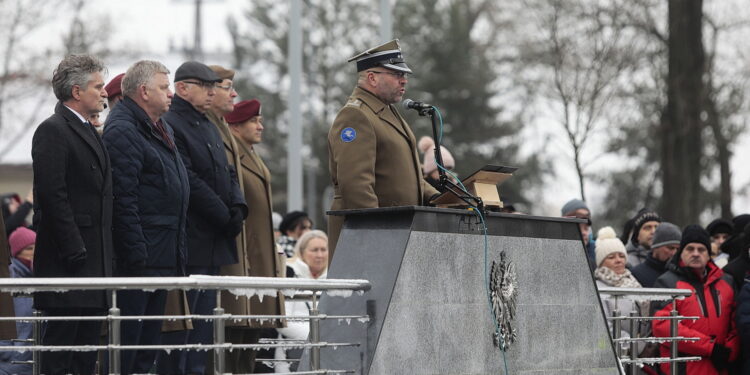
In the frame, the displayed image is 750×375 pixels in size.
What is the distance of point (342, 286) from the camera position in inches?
272

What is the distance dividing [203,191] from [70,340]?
163 centimetres

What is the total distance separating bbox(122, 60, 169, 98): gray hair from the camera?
8.22 metres

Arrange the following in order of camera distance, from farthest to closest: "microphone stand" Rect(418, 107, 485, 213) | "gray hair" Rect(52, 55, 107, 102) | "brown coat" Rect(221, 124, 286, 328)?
"brown coat" Rect(221, 124, 286, 328) → "gray hair" Rect(52, 55, 107, 102) → "microphone stand" Rect(418, 107, 485, 213)

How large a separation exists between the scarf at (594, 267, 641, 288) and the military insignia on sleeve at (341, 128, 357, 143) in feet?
13.3

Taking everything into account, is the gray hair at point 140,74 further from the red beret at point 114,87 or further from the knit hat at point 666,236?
the knit hat at point 666,236

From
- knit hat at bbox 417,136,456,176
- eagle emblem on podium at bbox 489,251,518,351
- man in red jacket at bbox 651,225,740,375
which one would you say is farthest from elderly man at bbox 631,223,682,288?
eagle emblem on podium at bbox 489,251,518,351

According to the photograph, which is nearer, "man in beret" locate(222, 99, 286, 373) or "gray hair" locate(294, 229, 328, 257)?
"man in beret" locate(222, 99, 286, 373)

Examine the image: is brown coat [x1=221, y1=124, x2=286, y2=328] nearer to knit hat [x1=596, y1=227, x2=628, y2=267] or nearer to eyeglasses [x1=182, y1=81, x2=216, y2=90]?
eyeglasses [x1=182, y1=81, x2=216, y2=90]

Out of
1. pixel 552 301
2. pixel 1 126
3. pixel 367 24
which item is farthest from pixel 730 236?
pixel 367 24

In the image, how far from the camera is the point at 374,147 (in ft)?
27.1

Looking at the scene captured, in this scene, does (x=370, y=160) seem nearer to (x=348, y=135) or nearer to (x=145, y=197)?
(x=348, y=135)

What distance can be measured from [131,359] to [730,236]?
7924 mm

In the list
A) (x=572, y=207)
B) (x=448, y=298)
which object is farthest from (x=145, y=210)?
(x=572, y=207)

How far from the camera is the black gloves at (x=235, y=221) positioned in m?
8.63
